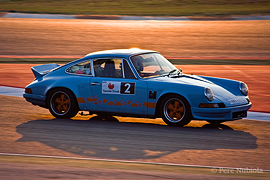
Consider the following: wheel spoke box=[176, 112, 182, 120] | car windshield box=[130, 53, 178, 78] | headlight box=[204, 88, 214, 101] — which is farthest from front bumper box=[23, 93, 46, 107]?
→ headlight box=[204, 88, 214, 101]

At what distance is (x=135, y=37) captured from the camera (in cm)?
2636

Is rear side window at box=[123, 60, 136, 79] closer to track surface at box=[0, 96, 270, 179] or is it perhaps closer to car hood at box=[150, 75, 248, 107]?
car hood at box=[150, 75, 248, 107]

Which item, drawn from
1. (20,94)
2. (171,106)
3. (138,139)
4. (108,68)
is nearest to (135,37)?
(20,94)

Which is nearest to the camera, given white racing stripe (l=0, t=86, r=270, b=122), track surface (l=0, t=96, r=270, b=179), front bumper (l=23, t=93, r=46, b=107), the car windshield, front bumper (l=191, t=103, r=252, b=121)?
track surface (l=0, t=96, r=270, b=179)

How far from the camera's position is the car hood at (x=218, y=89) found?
23.8 ft

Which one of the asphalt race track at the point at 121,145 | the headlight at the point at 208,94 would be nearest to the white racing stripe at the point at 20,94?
the asphalt race track at the point at 121,145

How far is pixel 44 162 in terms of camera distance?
16.8 ft

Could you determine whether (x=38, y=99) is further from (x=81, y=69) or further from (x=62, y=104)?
(x=81, y=69)

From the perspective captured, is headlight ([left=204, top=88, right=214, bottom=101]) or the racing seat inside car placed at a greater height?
the racing seat inside car

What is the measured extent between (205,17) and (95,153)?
3118 centimetres

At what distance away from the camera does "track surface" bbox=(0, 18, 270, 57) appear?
2233 centimetres

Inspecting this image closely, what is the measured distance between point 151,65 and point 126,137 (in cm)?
180

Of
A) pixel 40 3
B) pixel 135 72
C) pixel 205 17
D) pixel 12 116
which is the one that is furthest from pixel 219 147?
pixel 40 3

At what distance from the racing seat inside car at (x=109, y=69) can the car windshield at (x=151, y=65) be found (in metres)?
0.38
